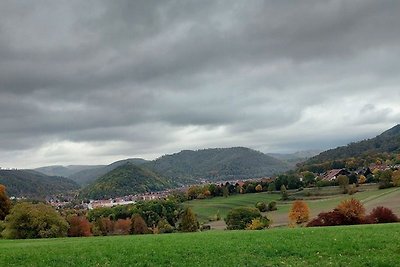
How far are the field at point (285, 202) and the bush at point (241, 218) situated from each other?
4498 millimetres

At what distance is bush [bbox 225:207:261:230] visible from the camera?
12187 cm

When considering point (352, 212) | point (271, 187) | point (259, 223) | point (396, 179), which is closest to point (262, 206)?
point (271, 187)

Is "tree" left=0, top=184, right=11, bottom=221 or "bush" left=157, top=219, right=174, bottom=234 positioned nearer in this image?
"tree" left=0, top=184, right=11, bottom=221

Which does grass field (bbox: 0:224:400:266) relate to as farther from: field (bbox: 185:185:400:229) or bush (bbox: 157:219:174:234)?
bush (bbox: 157:219:174:234)

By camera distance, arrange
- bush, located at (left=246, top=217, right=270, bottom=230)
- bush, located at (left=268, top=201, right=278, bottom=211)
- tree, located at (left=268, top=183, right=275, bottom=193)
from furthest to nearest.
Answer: tree, located at (left=268, top=183, right=275, bottom=193), bush, located at (left=268, top=201, right=278, bottom=211), bush, located at (left=246, top=217, right=270, bottom=230)

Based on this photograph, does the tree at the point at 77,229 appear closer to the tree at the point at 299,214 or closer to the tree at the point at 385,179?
the tree at the point at 299,214

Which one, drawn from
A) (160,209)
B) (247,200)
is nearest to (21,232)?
(160,209)

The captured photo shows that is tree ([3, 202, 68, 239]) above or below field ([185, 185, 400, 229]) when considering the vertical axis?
above

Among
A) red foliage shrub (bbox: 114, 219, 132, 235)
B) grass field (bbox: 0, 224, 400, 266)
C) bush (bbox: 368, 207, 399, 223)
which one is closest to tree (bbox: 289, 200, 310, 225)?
bush (bbox: 368, 207, 399, 223)

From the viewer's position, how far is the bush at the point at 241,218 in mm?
121869

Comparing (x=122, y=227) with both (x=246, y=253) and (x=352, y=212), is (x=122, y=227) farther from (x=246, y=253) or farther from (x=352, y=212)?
(x=246, y=253)

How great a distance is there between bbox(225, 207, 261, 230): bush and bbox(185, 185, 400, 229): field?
14.8 feet

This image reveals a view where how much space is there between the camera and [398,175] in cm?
15275

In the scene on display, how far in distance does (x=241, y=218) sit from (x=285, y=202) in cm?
4520
